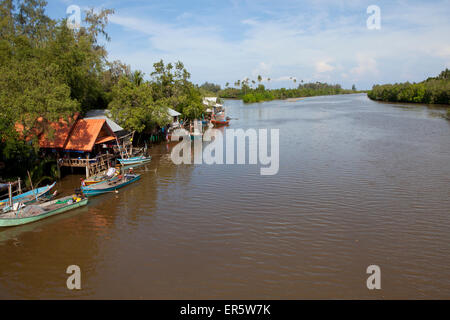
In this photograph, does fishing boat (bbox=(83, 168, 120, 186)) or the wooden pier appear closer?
fishing boat (bbox=(83, 168, 120, 186))

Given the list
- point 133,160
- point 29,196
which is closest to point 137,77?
point 133,160

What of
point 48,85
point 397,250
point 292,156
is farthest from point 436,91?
point 48,85

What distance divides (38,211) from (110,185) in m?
4.59

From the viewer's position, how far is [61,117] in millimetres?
18406

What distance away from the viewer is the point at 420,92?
78.6 m

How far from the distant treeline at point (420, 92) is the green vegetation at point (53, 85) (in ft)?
192

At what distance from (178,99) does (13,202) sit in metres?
25.6

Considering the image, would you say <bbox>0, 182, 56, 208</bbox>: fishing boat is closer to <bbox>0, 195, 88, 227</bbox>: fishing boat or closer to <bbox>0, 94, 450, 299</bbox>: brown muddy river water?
<bbox>0, 195, 88, 227</bbox>: fishing boat

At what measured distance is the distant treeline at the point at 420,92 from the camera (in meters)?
70.7

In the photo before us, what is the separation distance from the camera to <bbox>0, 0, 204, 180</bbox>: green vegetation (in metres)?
17.5

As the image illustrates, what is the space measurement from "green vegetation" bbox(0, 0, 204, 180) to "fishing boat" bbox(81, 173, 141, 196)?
3828 mm

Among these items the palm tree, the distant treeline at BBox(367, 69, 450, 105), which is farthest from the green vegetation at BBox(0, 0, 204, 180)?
the distant treeline at BBox(367, 69, 450, 105)

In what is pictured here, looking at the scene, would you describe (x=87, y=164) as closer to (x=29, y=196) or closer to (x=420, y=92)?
(x=29, y=196)

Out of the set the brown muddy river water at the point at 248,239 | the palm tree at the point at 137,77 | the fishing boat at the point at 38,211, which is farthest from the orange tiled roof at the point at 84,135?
the palm tree at the point at 137,77
